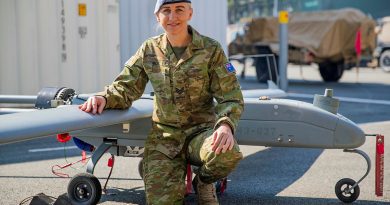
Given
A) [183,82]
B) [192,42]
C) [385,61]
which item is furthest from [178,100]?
[385,61]

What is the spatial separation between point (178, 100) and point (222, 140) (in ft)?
2.15

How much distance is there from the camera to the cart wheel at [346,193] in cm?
504

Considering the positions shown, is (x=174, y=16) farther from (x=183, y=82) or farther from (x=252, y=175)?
(x=252, y=175)

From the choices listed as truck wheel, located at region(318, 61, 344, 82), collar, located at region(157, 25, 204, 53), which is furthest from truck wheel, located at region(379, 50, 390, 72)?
collar, located at region(157, 25, 204, 53)

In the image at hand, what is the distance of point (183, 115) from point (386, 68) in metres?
19.3

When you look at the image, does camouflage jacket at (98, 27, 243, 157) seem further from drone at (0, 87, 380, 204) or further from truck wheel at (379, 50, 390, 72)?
truck wheel at (379, 50, 390, 72)

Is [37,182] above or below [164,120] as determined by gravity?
below

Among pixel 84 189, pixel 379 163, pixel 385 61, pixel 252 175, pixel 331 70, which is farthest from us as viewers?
pixel 385 61

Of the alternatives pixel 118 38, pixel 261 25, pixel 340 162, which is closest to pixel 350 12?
pixel 261 25

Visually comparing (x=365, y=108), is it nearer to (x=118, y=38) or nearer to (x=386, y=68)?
(x=118, y=38)

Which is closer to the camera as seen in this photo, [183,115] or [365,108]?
[183,115]

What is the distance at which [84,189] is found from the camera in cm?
479

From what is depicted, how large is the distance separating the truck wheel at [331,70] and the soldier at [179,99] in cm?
1440

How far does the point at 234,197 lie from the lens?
5.33 metres
